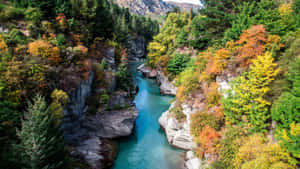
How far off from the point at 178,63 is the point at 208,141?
25502 mm

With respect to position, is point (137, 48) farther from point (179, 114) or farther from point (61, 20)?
point (179, 114)

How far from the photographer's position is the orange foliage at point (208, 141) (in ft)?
54.6

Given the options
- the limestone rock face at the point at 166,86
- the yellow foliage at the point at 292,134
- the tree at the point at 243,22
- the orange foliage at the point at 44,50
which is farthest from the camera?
the limestone rock face at the point at 166,86

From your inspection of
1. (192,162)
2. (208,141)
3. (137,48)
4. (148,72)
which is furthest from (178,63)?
(137,48)

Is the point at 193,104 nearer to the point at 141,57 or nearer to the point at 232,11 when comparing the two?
the point at 232,11

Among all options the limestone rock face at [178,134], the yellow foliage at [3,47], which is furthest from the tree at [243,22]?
the yellow foliage at [3,47]

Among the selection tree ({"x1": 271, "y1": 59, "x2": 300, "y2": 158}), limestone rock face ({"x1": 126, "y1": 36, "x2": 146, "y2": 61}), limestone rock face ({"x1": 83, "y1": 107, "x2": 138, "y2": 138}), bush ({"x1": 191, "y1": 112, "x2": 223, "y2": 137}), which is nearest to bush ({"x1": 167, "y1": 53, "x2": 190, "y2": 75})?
limestone rock face ({"x1": 83, "y1": 107, "x2": 138, "y2": 138})

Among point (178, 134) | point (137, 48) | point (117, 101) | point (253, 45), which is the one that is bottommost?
point (178, 134)

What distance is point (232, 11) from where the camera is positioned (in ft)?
89.4

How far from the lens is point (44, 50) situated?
676 inches

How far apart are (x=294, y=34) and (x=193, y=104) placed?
1441 cm

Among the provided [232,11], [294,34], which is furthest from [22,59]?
[232,11]

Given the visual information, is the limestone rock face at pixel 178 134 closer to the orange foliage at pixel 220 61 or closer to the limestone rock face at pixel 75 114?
the orange foliage at pixel 220 61

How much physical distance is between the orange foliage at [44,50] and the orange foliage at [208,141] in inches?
750
